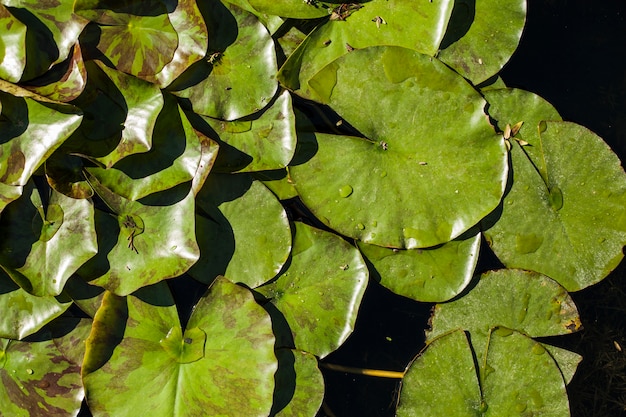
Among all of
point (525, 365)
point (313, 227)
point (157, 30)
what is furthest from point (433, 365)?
point (157, 30)

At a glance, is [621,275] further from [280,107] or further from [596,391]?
[280,107]

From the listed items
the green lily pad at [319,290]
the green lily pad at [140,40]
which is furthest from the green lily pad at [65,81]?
the green lily pad at [319,290]

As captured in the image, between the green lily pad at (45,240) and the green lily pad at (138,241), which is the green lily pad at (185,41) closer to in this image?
the green lily pad at (138,241)

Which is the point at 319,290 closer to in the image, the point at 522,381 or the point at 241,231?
the point at 241,231

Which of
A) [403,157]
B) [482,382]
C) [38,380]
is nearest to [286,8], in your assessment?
[403,157]

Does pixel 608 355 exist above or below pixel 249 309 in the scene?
below
